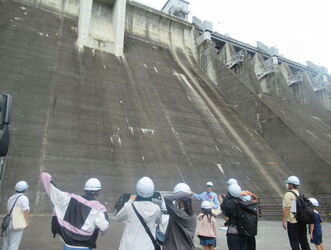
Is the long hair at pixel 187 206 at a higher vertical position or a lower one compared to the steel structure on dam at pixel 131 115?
lower

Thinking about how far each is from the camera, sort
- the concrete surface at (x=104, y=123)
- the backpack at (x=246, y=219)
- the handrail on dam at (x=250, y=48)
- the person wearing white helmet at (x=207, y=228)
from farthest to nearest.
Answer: the handrail on dam at (x=250, y=48), the concrete surface at (x=104, y=123), the person wearing white helmet at (x=207, y=228), the backpack at (x=246, y=219)

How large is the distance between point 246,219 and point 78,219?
2.21 meters

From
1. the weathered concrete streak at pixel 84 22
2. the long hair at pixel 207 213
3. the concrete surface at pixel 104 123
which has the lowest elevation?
the long hair at pixel 207 213

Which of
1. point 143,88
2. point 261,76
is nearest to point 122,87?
point 143,88

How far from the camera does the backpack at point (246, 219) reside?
3801mm

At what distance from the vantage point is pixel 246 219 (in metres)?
3.82

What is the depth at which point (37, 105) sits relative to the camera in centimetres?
1342

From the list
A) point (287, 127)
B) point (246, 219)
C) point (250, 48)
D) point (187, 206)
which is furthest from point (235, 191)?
point (250, 48)

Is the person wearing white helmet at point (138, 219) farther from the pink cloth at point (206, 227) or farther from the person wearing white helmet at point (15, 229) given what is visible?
the person wearing white helmet at point (15, 229)

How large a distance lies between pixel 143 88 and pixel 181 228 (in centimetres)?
1558

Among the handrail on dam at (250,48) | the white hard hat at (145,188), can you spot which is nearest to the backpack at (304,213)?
the white hard hat at (145,188)

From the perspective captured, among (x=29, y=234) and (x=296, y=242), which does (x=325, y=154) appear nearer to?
(x=296, y=242)

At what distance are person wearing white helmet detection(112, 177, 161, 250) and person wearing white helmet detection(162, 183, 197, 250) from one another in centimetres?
21

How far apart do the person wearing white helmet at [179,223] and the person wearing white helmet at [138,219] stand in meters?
0.21
